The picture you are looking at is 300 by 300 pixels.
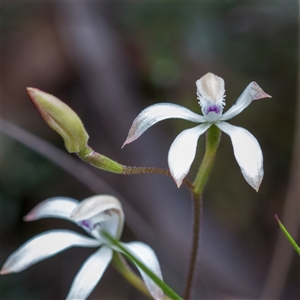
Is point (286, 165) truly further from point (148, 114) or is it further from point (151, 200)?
point (148, 114)

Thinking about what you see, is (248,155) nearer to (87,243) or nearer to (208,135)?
(208,135)

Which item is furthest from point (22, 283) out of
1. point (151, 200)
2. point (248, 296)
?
point (248, 296)

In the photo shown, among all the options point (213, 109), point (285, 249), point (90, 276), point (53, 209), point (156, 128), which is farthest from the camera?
point (156, 128)

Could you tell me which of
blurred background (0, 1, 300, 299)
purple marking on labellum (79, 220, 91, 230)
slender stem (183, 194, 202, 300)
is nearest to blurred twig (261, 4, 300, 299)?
blurred background (0, 1, 300, 299)

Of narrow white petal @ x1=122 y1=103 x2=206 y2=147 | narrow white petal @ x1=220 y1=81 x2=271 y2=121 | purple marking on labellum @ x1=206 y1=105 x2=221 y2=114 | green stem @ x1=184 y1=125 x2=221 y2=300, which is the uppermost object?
narrow white petal @ x1=220 y1=81 x2=271 y2=121

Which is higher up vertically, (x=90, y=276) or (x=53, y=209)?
(x=53, y=209)

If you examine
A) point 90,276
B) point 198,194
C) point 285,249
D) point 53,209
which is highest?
point 198,194

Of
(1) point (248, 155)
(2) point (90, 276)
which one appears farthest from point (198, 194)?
(2) point (90, 276)

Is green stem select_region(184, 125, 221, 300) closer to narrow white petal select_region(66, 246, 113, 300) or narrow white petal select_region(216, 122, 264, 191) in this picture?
narrow white petal select_region(216, 122, 264, 191)
